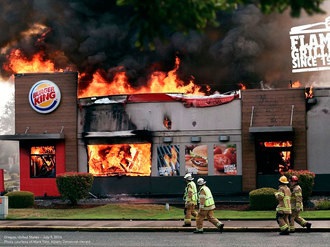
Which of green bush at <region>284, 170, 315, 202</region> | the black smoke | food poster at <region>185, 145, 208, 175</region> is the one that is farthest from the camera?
the black smoke

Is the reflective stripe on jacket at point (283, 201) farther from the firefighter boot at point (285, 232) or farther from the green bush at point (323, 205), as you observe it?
the green bush at point (323, 205)

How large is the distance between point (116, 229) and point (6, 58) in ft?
96.1

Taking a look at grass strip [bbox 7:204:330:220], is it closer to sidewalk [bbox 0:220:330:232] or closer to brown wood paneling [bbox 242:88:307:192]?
sidewalk [bbox 0:220:330:232]

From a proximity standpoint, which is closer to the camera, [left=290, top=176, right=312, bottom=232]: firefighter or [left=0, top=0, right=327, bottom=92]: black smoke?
[left=290, top=176, right=312, bottom=232]: firefighter

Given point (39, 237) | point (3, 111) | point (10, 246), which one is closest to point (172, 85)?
point (39, 237)

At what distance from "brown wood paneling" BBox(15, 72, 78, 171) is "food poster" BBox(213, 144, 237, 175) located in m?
7.14

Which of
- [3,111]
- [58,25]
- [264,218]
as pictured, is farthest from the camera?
[3,111]

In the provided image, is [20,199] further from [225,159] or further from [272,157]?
[272,157]

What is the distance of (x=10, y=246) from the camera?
63.8 ft

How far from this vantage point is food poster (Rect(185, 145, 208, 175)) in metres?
36.2

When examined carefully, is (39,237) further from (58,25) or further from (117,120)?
(58,25)

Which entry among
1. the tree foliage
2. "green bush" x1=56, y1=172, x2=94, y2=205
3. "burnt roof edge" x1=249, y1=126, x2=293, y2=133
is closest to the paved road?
"green bush" x1=56, y1=172, x2=94, y2=205

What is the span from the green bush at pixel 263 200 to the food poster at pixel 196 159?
25.8 ft

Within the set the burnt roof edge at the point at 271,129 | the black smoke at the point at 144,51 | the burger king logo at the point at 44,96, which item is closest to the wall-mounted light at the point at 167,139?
the burnt roof edge at the point at 271,129
